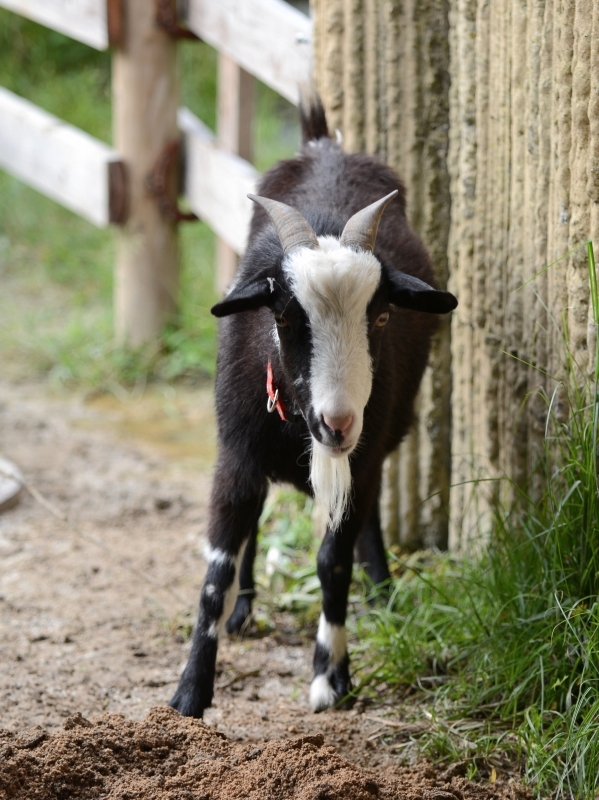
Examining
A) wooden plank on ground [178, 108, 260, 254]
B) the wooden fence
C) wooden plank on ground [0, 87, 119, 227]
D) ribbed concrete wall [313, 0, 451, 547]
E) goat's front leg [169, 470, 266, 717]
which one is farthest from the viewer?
wooden plank on ground [0, 87, 119, 227]

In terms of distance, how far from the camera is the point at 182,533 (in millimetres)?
4539

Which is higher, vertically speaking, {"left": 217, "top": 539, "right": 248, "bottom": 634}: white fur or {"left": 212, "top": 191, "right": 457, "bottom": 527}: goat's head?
{"left": 212, "top": 191, "right": 457, "bottom": 527}: goat's head

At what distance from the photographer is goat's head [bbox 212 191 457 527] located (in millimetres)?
2631

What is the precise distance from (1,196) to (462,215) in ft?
18.9

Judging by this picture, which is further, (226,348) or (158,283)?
(158,283)

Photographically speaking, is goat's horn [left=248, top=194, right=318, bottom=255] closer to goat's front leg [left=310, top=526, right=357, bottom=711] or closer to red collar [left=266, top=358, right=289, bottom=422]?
red collar [left=266, top=358, right=289, bottom=422]

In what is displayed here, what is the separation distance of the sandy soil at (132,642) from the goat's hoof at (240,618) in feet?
0.19

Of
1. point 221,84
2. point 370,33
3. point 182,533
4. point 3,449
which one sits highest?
point 221,84

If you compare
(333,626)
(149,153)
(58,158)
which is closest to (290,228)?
(333,626)

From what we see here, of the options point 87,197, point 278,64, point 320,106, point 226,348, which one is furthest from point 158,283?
point 226,348

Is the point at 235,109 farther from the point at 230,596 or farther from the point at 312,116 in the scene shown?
the point at 230,596

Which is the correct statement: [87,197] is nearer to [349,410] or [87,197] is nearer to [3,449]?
[3,449]

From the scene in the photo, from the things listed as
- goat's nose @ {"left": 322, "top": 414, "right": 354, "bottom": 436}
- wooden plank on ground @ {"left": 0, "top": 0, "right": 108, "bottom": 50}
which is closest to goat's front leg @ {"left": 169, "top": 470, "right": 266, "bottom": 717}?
goat's nose @ {"left": 322, "top": 414, "right": 354, "bottom": 436}

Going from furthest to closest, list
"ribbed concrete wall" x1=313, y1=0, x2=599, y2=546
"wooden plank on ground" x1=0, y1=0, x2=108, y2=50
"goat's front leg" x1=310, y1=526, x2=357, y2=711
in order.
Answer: "wooden plank on ground" x1=0, y1=0, x2=108, y2=50 < "goat's front leg" x1=310, y1=526, x2=357, y2=711 < "ribbed concrete wall" x1=313, y1=0, x2=599, y2=546
